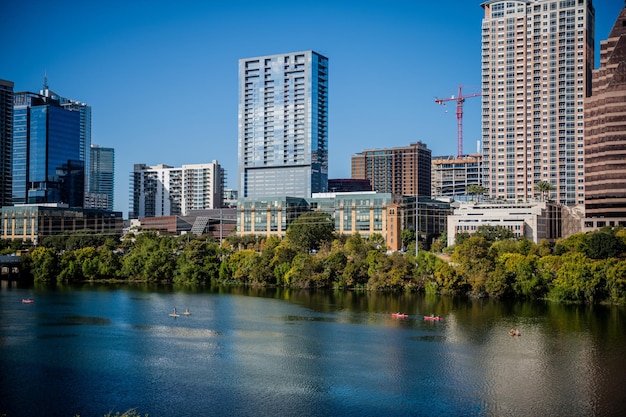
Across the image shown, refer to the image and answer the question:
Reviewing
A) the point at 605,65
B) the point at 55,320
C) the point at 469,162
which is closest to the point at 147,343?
the point at 55,320

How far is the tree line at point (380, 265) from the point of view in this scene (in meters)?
75.4

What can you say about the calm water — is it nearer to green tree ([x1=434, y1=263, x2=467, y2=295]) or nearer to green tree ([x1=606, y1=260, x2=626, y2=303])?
green tree ([x1=606, y1=260, x2=626, y2=303])

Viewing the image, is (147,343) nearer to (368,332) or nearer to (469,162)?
(368,332)

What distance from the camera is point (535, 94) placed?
139 m

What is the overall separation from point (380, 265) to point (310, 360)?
41.0 metres

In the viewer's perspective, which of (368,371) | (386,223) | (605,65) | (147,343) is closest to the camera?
(368,371)

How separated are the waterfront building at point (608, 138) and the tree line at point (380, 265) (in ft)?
33.9


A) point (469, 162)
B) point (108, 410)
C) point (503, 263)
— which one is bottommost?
point (108, 410)

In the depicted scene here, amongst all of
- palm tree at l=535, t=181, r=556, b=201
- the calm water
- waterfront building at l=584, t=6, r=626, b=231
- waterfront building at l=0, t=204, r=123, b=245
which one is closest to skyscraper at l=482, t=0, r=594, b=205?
palm tree at l=535, t=181, r=556, b=201

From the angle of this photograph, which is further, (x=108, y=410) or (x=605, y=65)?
(x=605, y=65)

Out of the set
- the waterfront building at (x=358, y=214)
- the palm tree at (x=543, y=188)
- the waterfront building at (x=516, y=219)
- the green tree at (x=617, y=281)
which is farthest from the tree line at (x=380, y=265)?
the palm tree at (x=543, y=188)

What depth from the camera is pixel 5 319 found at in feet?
199

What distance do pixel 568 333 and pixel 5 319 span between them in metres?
46.5

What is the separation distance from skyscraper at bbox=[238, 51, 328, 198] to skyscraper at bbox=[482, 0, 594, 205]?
4504cm
